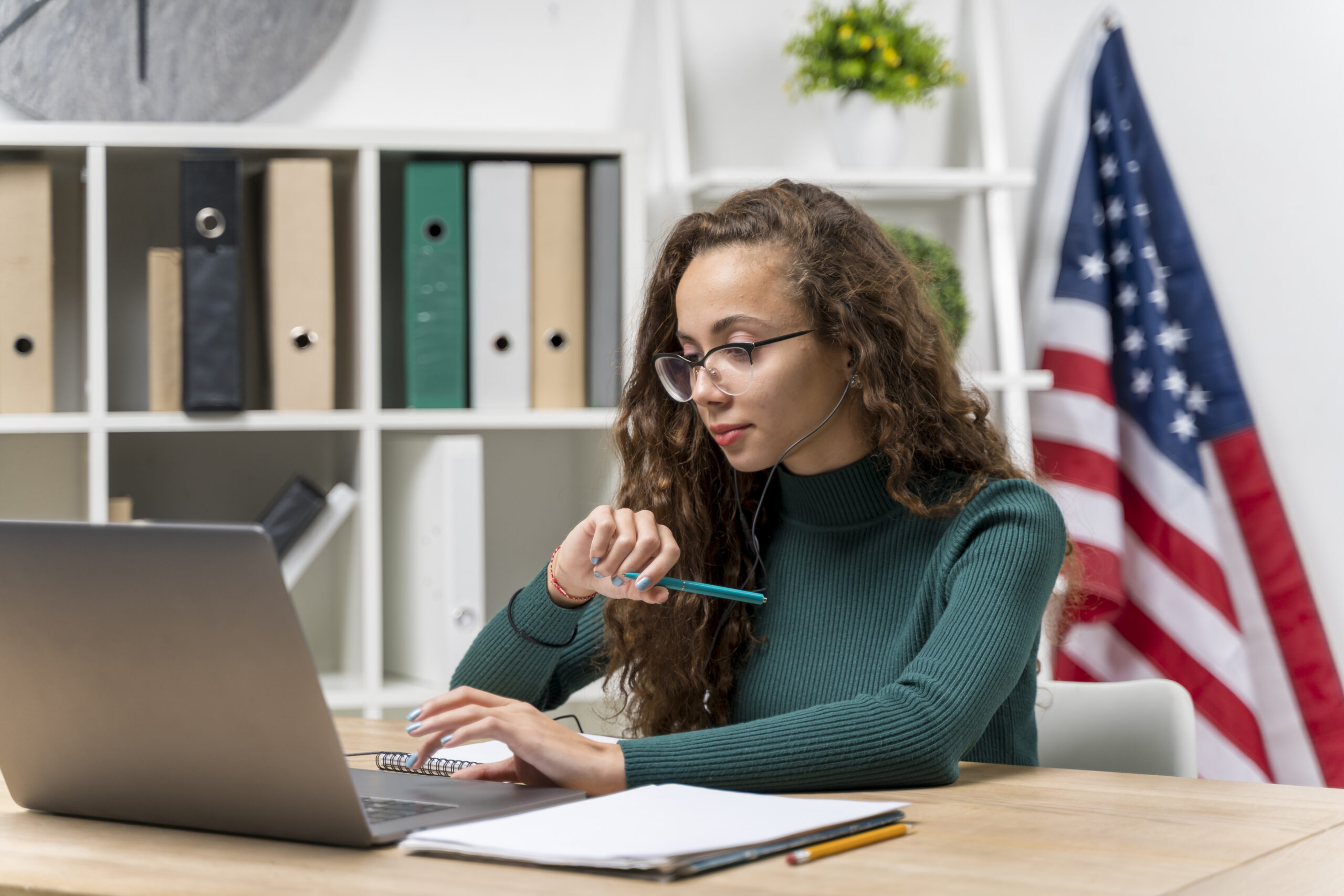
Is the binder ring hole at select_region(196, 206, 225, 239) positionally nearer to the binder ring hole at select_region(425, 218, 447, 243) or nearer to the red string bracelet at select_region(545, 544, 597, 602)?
the binder ring hole at select_region(425, 218, 447, 243)

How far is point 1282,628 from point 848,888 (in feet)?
5.61

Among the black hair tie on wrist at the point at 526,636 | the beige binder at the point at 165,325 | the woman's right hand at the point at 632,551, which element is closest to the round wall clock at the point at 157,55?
the beige binder at the point at 165,325

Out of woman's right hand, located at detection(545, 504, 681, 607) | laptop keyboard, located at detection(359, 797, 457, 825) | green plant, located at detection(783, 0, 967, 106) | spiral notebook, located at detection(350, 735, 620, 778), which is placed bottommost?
spiral notebook, located at detection(350, 735, 620, 778)

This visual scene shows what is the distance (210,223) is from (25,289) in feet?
0.87

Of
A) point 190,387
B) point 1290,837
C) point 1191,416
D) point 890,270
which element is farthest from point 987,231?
point 1290,837

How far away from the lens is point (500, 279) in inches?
70.9

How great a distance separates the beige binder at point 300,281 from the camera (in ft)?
5.75

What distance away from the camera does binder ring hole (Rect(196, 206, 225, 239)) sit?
1702 mm

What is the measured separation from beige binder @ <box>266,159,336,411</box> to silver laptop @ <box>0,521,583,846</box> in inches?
38.5

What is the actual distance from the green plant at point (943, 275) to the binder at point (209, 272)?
96cm

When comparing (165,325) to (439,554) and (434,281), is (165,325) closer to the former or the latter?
(434,281)

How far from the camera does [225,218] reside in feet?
5.60

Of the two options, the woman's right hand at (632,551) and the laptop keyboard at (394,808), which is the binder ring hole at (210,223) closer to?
the woman's right hand at (632,551)

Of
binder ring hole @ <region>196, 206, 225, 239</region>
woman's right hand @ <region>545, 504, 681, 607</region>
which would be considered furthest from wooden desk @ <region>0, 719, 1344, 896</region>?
→ binder ring hole @ <region>196, 206, 225, 239</region>
